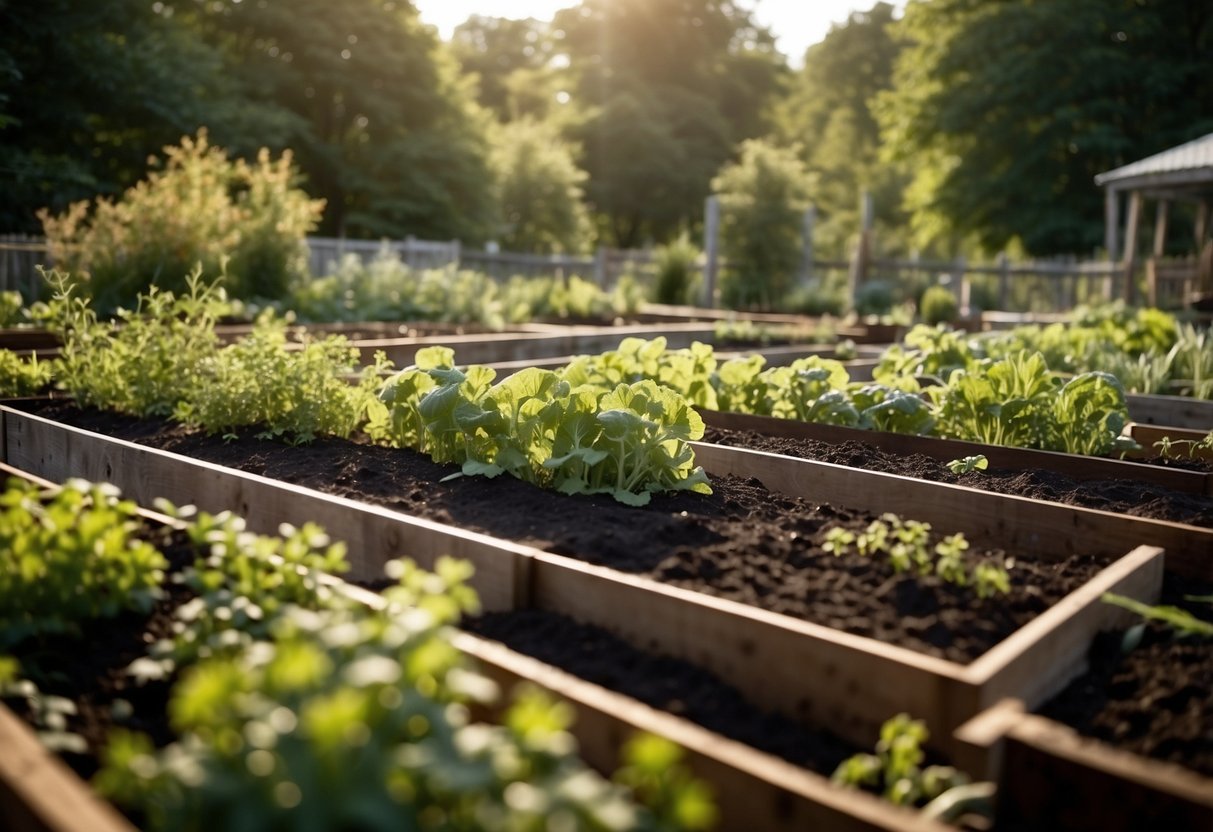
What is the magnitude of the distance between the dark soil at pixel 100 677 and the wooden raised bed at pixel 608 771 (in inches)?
12.2

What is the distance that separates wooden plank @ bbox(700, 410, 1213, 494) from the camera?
12.8 feet

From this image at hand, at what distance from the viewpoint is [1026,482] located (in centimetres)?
375

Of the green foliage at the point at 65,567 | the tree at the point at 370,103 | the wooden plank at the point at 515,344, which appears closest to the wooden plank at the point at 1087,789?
the green foliage at the point at 65,567

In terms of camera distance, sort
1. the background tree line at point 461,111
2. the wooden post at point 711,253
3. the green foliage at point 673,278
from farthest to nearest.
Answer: the background tree line at point 461,111 → the wooden post at point 711,253 → the green foliage at point 673,278

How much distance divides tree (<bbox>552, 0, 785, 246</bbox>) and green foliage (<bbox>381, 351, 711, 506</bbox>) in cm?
3526

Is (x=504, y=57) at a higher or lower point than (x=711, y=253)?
higher

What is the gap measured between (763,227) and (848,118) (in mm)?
29852

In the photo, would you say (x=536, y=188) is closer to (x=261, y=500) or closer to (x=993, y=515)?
(x=261, y=500)

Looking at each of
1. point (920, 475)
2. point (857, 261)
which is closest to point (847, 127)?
point (857, 261)

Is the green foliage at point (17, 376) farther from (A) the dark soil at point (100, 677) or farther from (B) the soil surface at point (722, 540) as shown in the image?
(A) the dark soil at point (100, 677)

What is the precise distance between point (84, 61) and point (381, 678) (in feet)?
67.7

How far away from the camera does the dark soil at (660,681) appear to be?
2.08 m

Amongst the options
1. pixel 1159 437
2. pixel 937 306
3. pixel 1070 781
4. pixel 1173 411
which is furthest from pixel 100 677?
pixel 937 306

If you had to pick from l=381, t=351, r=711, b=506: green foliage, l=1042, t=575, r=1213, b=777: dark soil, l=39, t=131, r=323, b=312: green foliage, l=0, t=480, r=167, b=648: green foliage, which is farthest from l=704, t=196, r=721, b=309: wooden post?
l=0, t=480, r=167, b=648: green foliage
